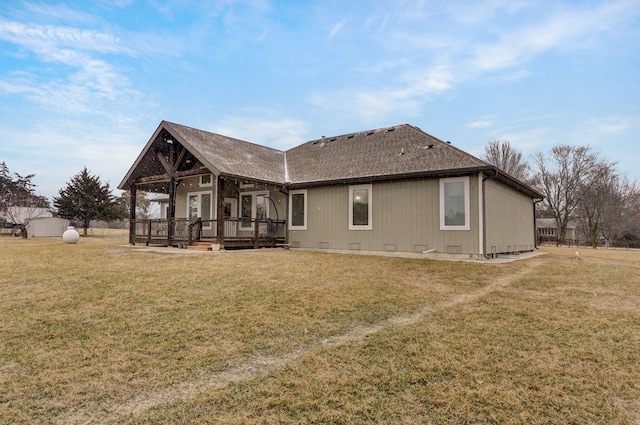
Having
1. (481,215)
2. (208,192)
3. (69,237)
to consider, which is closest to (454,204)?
(481,215)

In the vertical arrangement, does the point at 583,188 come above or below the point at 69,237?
above

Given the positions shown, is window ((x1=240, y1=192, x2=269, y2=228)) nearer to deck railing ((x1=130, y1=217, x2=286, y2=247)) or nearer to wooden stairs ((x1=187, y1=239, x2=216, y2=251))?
deck railing ((x1=130, y1=217, x2=286, y2=247))

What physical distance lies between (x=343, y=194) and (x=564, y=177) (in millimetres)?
33843

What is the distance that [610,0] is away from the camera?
9.89 metres

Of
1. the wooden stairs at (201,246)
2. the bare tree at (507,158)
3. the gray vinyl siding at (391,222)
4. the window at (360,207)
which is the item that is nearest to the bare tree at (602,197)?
the bare tree at (507,158)

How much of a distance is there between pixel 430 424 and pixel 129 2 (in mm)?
14553

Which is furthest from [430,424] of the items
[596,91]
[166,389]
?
[596,91]

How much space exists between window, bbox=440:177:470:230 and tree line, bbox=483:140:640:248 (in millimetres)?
27925

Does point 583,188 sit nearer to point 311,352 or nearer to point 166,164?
point 166,164

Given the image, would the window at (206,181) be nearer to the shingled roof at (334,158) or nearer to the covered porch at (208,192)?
the covered porch at (208,192)

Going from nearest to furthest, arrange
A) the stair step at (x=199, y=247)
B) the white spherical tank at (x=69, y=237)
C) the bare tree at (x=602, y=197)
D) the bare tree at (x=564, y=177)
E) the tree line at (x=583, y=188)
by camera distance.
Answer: the stair step at (x=199, y=247)
the white spherical tank at (x=69, y=237)
the tree line at (x=583, y=188)
the bare tree at (x=602, y=197)
the bare tree at (x=564, y=177)

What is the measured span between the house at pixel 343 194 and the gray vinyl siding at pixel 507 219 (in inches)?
Result: 1.8

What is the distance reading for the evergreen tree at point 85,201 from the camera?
3155 cm

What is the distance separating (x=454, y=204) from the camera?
11.2 meters
